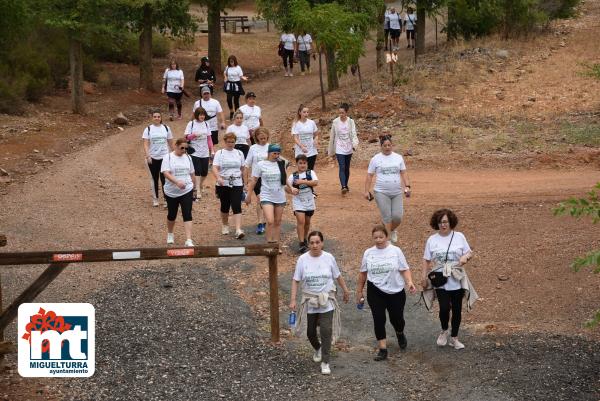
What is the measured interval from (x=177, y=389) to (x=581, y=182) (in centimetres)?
1026

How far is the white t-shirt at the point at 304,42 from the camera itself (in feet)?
99.3

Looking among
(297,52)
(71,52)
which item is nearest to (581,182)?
(71,52)

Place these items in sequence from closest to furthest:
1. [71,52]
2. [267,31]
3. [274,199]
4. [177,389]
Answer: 1. [177,389]
2. [274,199]
3. [71,52]
4. [267,31]

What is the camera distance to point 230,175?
14164mm

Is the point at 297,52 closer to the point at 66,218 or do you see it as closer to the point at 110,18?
the point at 110,18

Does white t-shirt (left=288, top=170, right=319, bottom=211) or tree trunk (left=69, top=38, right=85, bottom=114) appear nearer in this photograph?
white t-shirt (left=288, top=170, right=319, bottom=211)

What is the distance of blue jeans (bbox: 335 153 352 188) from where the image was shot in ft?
54.3

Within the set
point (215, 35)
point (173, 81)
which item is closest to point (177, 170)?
point (173, 81)

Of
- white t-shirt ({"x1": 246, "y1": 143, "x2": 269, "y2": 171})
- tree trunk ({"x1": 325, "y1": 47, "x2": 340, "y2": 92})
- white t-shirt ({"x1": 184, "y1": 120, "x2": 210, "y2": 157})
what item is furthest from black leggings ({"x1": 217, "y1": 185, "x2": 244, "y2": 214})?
tree trunk ({"x1": 325, "y1": 47, "x2": 340, "y2": 92})

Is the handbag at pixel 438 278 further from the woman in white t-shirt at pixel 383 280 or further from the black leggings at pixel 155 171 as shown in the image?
the black leggings at pixel 155 171

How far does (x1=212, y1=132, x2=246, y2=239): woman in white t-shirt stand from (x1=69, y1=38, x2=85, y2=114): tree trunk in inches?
460

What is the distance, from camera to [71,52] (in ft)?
80.6

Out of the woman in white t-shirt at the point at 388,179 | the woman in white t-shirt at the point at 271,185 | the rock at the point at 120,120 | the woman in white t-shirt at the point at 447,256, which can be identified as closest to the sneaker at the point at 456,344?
the woman in white t-shirt at the point at 447,256

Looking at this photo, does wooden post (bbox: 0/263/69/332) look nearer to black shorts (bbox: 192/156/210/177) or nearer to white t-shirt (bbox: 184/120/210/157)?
white t-shirt (bbox: 184/120/210/157)
